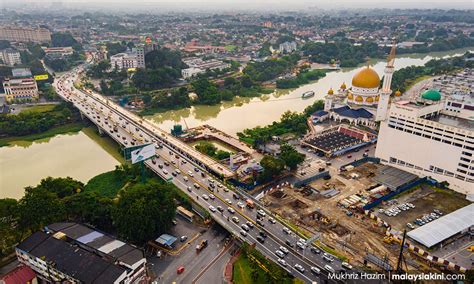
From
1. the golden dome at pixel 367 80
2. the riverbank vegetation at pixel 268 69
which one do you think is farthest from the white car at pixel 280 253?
the riverbank vegetation at pixel 268 69

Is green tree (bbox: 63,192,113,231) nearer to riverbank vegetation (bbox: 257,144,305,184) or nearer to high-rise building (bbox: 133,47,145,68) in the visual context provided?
riverbank vegetation (bbox: 257,144,305,184)

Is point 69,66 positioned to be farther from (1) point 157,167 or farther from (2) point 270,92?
(1) point 157,167

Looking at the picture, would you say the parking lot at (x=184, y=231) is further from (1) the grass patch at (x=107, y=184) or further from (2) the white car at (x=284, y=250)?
(1) the grass patch at (x=107, y=184)

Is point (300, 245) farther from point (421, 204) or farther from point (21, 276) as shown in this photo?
point (21, 276)

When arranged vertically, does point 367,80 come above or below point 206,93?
above

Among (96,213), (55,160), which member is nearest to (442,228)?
(96,213)

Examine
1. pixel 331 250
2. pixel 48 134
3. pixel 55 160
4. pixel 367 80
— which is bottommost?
pixel 55 160
